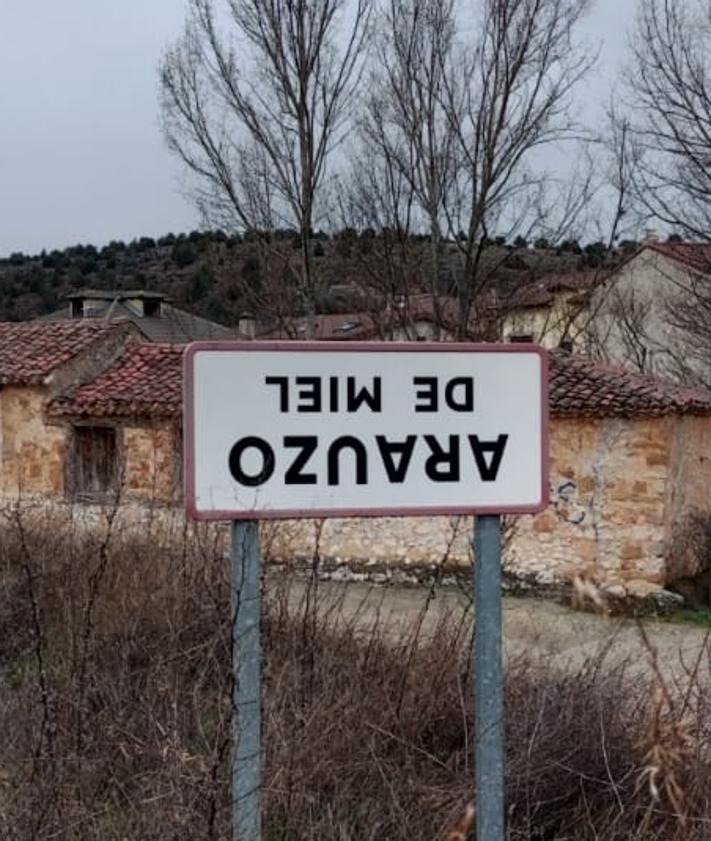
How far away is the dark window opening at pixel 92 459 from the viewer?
15.2 m

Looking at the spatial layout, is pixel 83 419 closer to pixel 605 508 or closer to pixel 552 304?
pixel 605 508

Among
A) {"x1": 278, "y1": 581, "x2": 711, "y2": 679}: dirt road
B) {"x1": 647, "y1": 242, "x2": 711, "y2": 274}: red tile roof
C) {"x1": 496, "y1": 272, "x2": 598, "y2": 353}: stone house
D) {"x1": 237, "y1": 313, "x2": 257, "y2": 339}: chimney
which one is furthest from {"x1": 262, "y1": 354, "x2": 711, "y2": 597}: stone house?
{"x1": 237, "y1": 313, "x2": 257, "y2": 339}: chimney

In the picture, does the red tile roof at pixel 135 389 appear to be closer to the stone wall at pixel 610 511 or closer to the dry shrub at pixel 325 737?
the stone wall at pixel 610 511

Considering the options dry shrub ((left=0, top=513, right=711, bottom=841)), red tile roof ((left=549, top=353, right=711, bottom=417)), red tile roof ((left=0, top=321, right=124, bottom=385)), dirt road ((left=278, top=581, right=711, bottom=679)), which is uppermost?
red tile roof ((left=0, top=321, right=124, bottom=385))

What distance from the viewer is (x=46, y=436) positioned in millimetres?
15398

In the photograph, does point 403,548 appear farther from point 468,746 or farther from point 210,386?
point 210,386

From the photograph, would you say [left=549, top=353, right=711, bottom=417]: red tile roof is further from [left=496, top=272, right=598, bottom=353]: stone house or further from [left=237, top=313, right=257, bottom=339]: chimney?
[left=237, top=313, right=257, bottom=339]: chimney

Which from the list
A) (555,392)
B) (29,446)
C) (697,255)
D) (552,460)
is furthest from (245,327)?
(552,460)

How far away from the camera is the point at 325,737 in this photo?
9.70 feet

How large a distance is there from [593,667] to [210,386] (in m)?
2.23

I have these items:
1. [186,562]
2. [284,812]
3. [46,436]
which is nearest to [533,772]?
[284,812]

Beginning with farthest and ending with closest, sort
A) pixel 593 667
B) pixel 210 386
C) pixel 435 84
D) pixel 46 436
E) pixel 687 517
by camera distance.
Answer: pixel 435 84
pixel 46 436
pixel 687 517
pixel 593 667
pixel 210 386

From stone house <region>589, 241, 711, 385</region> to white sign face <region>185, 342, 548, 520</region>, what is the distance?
2053 cm

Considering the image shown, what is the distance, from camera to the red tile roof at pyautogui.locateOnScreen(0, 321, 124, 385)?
15.3 m
